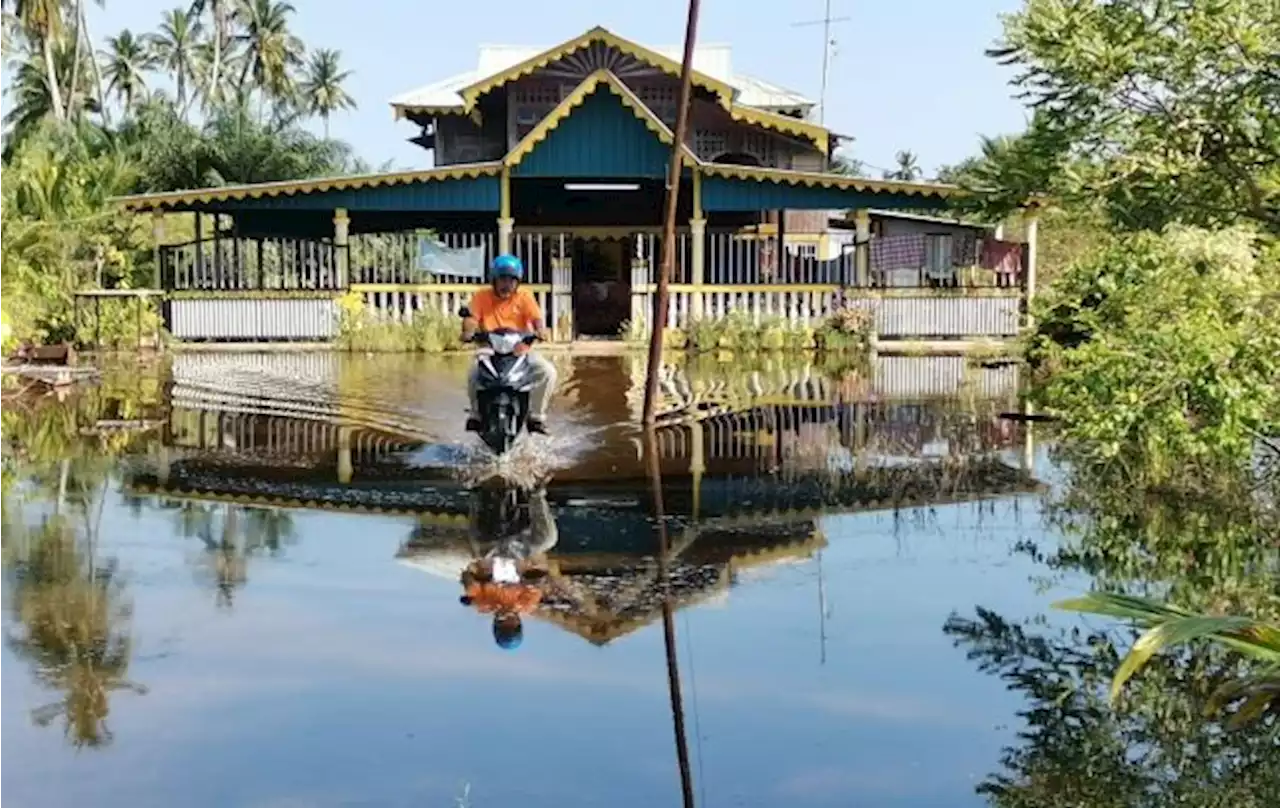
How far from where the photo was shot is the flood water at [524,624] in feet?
15.0

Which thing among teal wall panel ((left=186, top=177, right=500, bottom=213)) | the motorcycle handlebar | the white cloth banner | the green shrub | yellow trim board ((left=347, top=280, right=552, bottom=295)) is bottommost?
the green shrub

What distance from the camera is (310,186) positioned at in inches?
1044

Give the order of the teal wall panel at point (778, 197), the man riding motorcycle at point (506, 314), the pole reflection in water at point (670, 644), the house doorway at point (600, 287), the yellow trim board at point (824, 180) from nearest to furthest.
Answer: the pole reflection in water at point (670, 644), the man riding motorcycle at point (506, 314), the yellow trim board at point (824, 180), the teal wall panel at point (778, 197), the house doorway at point (600, 287)

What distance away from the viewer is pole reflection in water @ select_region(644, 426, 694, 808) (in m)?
4.53

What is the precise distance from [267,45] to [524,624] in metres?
66.4

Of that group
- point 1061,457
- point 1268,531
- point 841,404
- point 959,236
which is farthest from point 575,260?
point 1268,531

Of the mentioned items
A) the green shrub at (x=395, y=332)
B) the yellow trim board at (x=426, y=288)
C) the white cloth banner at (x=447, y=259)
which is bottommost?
the green shrub at (x=395, y=332)

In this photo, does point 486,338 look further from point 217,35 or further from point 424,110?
point 217,35

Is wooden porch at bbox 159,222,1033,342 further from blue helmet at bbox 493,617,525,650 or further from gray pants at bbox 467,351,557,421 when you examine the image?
blue helmet at bbox 493,617,525,650

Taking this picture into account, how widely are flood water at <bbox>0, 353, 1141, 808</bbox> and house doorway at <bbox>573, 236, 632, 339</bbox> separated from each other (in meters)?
18.1

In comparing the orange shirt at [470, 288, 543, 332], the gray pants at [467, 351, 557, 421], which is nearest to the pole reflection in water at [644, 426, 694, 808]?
the gray pants at [467, 351, 557, 421]

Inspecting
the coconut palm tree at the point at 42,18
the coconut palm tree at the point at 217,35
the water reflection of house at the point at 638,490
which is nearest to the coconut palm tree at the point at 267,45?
the coconut palm tree at the point at 217,35

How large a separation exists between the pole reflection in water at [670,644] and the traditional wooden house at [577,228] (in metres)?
16.2

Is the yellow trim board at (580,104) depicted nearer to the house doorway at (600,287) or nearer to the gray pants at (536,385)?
the house doorway at (600,287)
